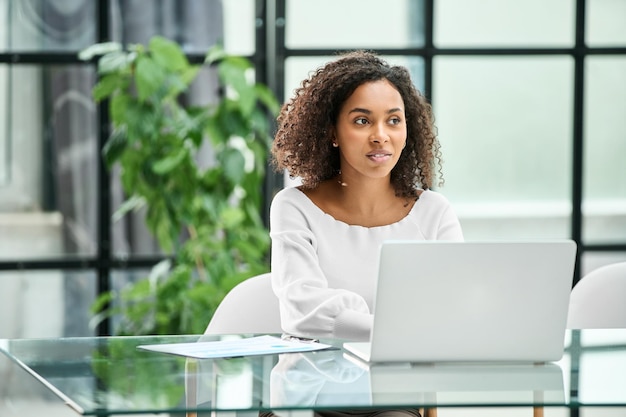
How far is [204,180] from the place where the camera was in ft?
14.3

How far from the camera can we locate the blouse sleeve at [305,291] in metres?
2.24

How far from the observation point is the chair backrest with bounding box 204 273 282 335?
2516mm

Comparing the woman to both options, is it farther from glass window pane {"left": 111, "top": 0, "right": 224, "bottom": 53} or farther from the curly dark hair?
glass window pane {"left": 111, "top": 0, "right": 224, "bottom": 53}

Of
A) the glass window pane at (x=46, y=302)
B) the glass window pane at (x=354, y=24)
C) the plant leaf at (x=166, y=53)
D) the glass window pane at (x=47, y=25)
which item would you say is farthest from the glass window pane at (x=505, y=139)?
the glass window pane at (x=46, y=302)

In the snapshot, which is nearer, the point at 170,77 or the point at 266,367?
the point at 266,367

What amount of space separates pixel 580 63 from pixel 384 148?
9.23ft

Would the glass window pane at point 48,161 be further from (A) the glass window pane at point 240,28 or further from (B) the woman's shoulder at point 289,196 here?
(B) the woman's shoulder at point 289,196

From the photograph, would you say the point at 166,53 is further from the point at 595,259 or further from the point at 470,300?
the point at 470,300

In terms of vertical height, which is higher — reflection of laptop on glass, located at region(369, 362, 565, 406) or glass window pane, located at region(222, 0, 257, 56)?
glass window pane, located at region(222, 0, 257, 56)

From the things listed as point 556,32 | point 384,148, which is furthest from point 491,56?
point 384,148

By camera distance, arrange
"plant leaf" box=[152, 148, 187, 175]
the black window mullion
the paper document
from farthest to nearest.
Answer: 1. the black window mullion
2. "plant leaf" box=[152, 148, 187, 175]
3. the paper document

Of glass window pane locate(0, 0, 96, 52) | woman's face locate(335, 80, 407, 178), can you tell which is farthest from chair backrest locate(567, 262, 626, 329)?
glass window pane locate(0, 0, 96, 52)

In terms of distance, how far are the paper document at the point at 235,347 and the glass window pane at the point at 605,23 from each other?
10.9 ft

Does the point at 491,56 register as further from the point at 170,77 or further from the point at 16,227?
the point at 16,227
